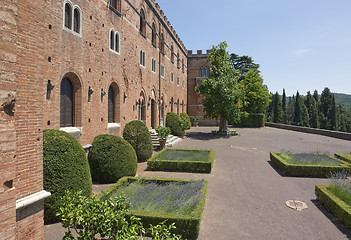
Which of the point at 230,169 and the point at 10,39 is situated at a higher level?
the point at 10,39

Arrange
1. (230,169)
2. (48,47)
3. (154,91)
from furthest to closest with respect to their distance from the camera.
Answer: (154,91) → (230,169) → (48,47)

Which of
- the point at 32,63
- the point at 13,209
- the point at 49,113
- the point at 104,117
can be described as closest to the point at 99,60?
the point at 104,117

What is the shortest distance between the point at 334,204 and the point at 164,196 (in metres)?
5.33

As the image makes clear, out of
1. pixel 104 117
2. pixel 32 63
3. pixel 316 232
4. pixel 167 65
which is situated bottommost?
pixel 316 232

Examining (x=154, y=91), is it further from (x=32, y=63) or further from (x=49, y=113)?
(x=32, y=63)

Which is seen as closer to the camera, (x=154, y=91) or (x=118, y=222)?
(x=118, y=222)

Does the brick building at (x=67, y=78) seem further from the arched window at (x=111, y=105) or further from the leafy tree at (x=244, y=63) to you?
the leafy tree at (x=244, y=63)

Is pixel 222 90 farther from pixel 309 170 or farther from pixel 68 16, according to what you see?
pixel 68 16

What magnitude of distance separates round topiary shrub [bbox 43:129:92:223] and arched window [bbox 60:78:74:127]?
3.38m

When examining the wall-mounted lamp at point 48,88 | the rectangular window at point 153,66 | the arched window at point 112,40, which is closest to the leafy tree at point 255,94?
the rectangular window at point 153,66

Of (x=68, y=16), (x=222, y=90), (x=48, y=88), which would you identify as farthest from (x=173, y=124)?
(x=48, y=88)

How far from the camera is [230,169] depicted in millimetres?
12250

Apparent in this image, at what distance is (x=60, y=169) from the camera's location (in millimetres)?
6527

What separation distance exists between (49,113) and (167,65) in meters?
20.2
